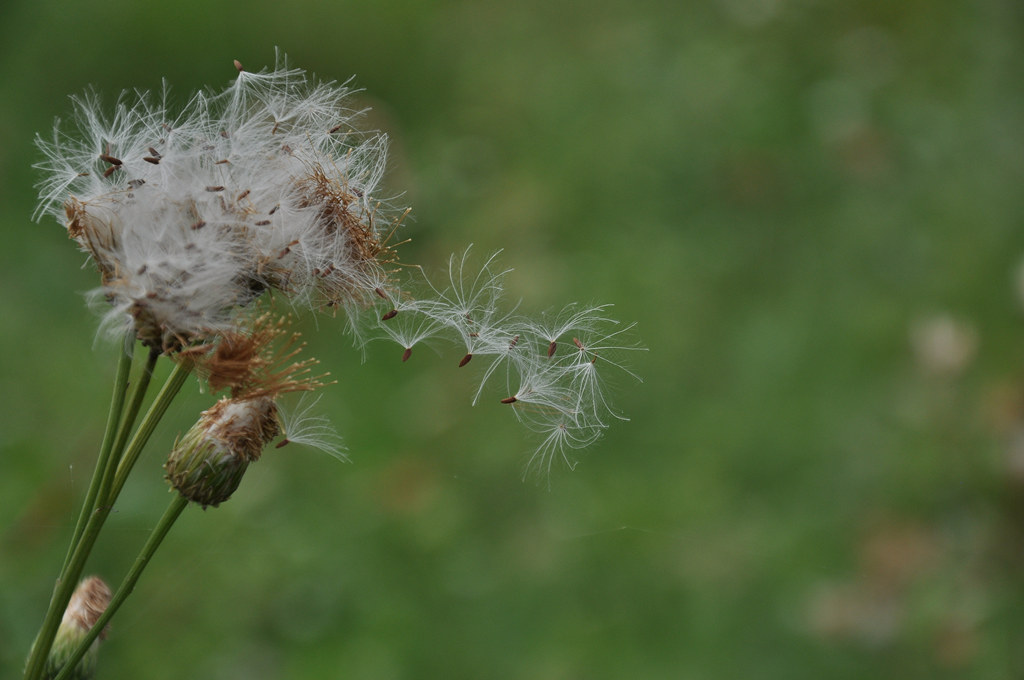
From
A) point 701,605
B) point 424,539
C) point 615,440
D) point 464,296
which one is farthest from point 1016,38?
point 464,296

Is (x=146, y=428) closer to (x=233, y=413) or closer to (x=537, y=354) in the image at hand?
(x=233, y=413)

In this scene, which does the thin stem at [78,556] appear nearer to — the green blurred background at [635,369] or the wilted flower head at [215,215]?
the wilted flower head at [215,215]

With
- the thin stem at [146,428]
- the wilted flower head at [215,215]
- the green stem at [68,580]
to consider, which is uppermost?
the wilted flower head at [215,215]

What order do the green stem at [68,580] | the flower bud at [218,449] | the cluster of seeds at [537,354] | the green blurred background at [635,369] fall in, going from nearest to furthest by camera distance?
the green stem at [68,580], the flower bud at [218,449], the cluster of seeds at [537,354], the green blurred background at [635,369]

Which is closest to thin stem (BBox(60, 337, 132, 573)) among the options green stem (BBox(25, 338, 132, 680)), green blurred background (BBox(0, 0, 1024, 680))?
green stem (BBox(25, 338, 132, 680))

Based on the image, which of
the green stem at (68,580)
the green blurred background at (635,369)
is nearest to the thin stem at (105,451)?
the green stem at (68,580)

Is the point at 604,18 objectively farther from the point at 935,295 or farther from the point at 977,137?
the point at 935,295

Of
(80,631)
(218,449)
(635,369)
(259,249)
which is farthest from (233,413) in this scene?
(635,369)

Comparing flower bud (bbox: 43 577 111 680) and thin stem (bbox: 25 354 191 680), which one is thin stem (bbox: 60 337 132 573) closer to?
thin stem (bbox: 25 354 191 680)
